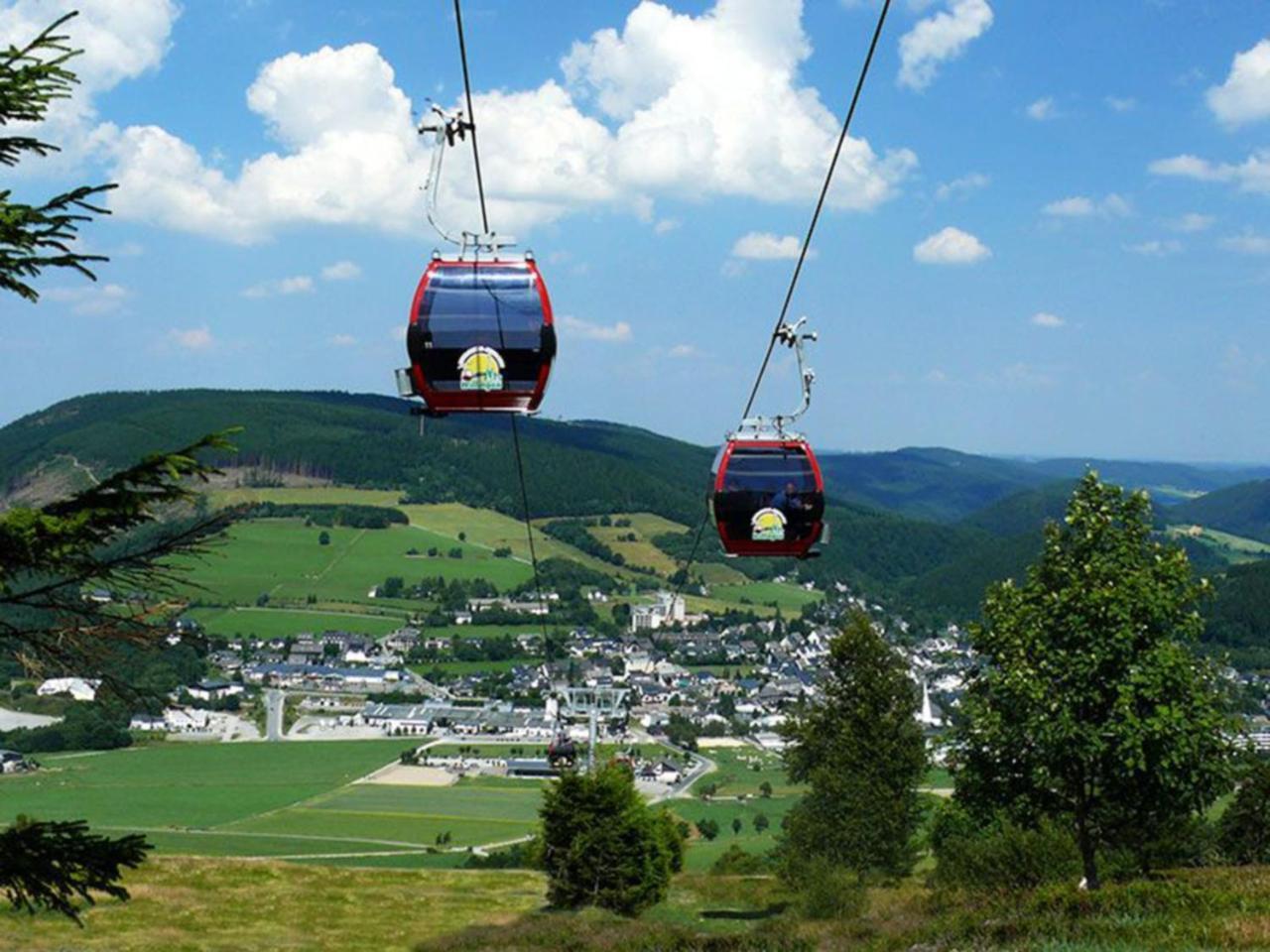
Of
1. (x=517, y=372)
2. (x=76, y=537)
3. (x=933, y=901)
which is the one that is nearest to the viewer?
(x=76, y=537)

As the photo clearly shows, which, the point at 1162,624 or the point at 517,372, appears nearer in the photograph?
the point at 517,372

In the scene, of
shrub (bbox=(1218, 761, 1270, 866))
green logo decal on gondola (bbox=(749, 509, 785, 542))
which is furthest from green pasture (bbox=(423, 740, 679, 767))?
green logo decal on gondola (bbox=(749, 509, 785, 542))

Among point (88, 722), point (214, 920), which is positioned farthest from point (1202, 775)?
point (88, 722)

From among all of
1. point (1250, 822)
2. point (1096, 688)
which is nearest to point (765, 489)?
point (1096, 688)

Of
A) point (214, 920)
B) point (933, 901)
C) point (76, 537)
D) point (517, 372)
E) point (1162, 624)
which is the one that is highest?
point (517, 372)

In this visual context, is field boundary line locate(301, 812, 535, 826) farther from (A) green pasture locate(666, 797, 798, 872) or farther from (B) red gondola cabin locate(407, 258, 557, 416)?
(B) red gondola cabin locate(407, 258, 557, 416)

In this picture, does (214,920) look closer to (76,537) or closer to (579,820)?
(579,820)

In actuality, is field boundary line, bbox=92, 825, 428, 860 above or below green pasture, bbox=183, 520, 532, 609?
below
